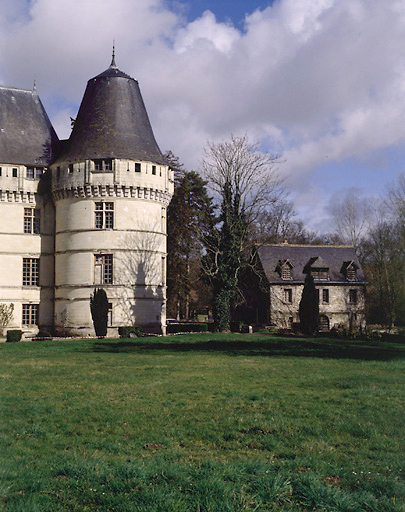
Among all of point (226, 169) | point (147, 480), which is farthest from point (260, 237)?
point (147, 480)

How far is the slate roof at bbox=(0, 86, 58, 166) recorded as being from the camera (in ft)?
122

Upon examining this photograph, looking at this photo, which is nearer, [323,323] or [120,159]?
[120,159]

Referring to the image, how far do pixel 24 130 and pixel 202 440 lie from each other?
1366 inches

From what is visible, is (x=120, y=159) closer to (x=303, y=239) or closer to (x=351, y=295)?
(x=351, y=295)

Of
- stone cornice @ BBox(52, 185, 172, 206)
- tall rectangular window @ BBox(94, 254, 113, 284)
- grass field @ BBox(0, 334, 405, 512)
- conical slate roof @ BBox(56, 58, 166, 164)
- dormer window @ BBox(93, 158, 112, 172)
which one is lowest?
grass field @ BBox(0, 334, 405, 512)

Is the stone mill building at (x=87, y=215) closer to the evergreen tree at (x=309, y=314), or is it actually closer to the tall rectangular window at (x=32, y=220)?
the tall rectangular window at (x=32, y=220)

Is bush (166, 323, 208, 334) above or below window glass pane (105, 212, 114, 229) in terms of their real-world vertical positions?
below

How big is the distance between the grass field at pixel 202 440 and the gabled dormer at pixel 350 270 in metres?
32.7

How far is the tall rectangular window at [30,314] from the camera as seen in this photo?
36.9m

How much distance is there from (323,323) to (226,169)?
16.2 metres

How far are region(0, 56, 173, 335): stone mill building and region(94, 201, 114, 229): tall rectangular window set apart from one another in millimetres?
65

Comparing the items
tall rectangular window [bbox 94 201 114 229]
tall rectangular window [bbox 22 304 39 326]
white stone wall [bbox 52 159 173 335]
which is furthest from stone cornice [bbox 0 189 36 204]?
tall rectangular window [bbox 22 304 39 326]

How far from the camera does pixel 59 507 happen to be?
5.42 metres

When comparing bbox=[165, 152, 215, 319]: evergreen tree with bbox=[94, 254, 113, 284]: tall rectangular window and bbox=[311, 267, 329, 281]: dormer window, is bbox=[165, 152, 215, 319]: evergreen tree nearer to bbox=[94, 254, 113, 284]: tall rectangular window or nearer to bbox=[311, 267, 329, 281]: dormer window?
bbox=[311, 267, 329, 281]: dormer window
